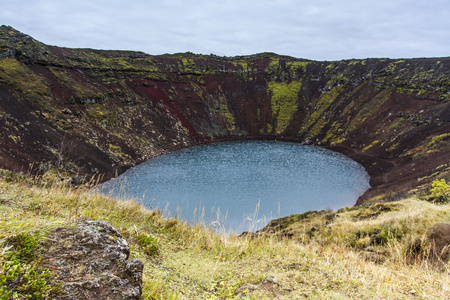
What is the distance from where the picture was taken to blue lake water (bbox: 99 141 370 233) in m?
24.6

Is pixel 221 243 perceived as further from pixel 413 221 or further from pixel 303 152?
pixel 303 152

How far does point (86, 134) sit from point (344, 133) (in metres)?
51.0

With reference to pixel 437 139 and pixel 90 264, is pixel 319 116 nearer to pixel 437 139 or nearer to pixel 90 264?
pixel 437 139

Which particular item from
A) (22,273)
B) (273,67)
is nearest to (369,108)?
(273,67)

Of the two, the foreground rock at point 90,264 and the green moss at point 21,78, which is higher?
the green moss at point 21,78

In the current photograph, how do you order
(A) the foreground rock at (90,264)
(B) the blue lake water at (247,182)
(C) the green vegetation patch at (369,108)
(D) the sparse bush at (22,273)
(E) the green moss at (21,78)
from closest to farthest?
(D) the sparse bush at (22,273)
(A) the foreground rock at (90,264)
(B) the blue lake water at (247,182)
(E) the green moss at (21,78)
(C) the green vegetation patch at (369,108)

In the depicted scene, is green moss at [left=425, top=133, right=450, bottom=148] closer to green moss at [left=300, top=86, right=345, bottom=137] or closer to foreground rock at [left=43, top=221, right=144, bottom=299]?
green moss at [left=300, top=86, right=345, bottom=137]

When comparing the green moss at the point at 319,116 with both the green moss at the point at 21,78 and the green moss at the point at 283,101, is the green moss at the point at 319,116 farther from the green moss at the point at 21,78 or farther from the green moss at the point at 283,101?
the green moss at the point at 21,78

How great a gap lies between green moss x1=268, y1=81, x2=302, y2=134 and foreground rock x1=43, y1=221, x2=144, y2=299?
210 feet

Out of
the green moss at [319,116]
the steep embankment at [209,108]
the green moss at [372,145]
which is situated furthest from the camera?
the green moss at [319,116]

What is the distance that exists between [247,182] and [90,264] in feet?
98.3

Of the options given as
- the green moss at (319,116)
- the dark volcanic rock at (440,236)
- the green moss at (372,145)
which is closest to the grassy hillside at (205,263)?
the dark volcanic rock at (440,236)

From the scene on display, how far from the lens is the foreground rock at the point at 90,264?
2145 mm

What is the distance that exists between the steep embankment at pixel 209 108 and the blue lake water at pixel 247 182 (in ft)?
10.6
